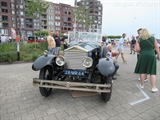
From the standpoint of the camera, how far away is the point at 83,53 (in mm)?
3326

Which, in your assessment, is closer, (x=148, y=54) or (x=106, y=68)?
(x=106, y=68)

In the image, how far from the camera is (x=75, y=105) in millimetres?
2947

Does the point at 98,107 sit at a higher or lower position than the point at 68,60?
lower

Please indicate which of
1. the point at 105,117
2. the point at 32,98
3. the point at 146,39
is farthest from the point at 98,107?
the point at 146,39

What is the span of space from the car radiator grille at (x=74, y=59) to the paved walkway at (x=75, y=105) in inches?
31.4

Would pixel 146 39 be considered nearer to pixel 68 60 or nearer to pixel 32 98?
pixel 68 60

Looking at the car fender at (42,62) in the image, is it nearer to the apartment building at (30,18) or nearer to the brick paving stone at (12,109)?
the brick paving stone at (12,109)

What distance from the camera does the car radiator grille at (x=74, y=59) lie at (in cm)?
332

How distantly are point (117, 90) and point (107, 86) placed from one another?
131 cm

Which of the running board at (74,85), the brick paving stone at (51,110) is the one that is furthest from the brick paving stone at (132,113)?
the brick paving stone at (51,110)

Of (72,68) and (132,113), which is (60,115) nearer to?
(72,68)

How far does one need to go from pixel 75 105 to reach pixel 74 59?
1136 mm

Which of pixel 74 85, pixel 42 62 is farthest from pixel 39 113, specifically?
pixel 42 62

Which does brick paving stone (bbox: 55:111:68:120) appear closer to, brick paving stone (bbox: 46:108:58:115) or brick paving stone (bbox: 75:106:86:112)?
→ brick paving stone (bbox: 46:108:58:115)
